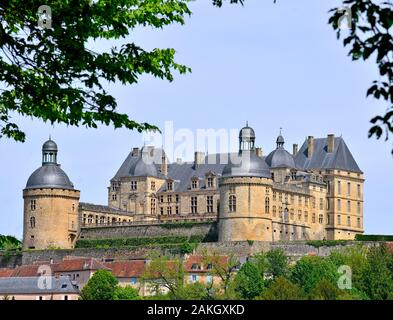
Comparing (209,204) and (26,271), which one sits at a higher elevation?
(209,204)

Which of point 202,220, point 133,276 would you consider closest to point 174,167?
point 202,220

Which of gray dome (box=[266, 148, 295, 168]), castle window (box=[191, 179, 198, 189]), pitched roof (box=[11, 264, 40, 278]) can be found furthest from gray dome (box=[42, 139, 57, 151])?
gray dome (box=[266, 148, 295, 168])

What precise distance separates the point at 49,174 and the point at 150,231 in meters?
8.04

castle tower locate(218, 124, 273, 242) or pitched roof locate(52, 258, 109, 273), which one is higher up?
castle tower locate(218, 124, 273, 242)

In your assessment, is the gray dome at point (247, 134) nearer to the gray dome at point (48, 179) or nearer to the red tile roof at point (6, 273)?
the gray dome at point (48, 179)

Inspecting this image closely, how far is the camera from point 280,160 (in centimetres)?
9306

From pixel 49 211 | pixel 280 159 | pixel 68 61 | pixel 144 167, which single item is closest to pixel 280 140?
pixel 280 159

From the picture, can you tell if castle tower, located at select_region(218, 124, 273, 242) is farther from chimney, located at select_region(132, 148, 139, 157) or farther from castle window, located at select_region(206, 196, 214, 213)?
chimney, located at select_region(132, 148, 139, 157)

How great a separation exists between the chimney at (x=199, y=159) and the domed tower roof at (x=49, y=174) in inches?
420

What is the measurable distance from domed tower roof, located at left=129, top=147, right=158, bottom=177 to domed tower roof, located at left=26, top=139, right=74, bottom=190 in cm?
600

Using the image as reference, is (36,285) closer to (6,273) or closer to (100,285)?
(6,273)

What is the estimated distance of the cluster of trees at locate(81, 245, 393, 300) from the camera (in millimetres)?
71562
